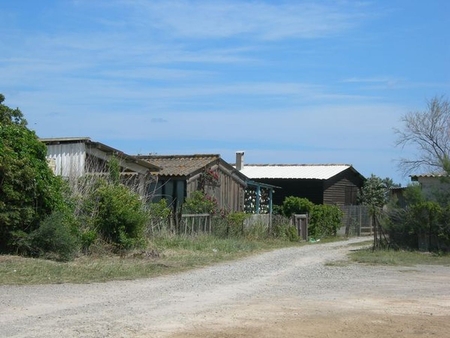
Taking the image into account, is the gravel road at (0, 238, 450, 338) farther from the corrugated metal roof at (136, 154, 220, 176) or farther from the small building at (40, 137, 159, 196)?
the corrugated metal roof at (136, 154, 220, 176)

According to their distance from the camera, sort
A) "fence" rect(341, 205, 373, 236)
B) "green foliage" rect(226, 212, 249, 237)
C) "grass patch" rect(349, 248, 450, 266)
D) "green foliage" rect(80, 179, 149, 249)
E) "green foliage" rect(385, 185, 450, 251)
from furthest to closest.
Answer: "fence" rect(341, 205, 373, 236), "green foliage" rect(226, 212, 249, 237), "green foliage" rect(385, 185, 450, 251), "grass patch" rect(349, 248, 450, 266), "green foliage" rect(80, 179, 149, 249)

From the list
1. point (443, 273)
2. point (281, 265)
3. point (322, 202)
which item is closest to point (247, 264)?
point (281, 265)

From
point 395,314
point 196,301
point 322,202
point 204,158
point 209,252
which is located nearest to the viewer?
point 395,314

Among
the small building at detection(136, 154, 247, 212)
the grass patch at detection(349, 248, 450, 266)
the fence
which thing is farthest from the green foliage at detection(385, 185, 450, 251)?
the fence

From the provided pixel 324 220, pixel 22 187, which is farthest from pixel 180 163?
pixel 22 187

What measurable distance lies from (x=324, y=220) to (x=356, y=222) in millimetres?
5212

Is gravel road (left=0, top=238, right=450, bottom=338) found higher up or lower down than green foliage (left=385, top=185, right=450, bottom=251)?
lower down

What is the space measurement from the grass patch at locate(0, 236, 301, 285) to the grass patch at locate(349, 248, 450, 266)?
419 centimetres

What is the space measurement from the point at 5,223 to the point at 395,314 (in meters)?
11.5

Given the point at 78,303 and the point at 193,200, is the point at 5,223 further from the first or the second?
the point at 193,200

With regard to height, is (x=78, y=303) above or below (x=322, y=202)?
below

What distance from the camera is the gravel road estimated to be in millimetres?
11727

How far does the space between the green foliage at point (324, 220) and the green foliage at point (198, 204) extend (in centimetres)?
787

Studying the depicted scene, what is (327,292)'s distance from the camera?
54.9 feet
